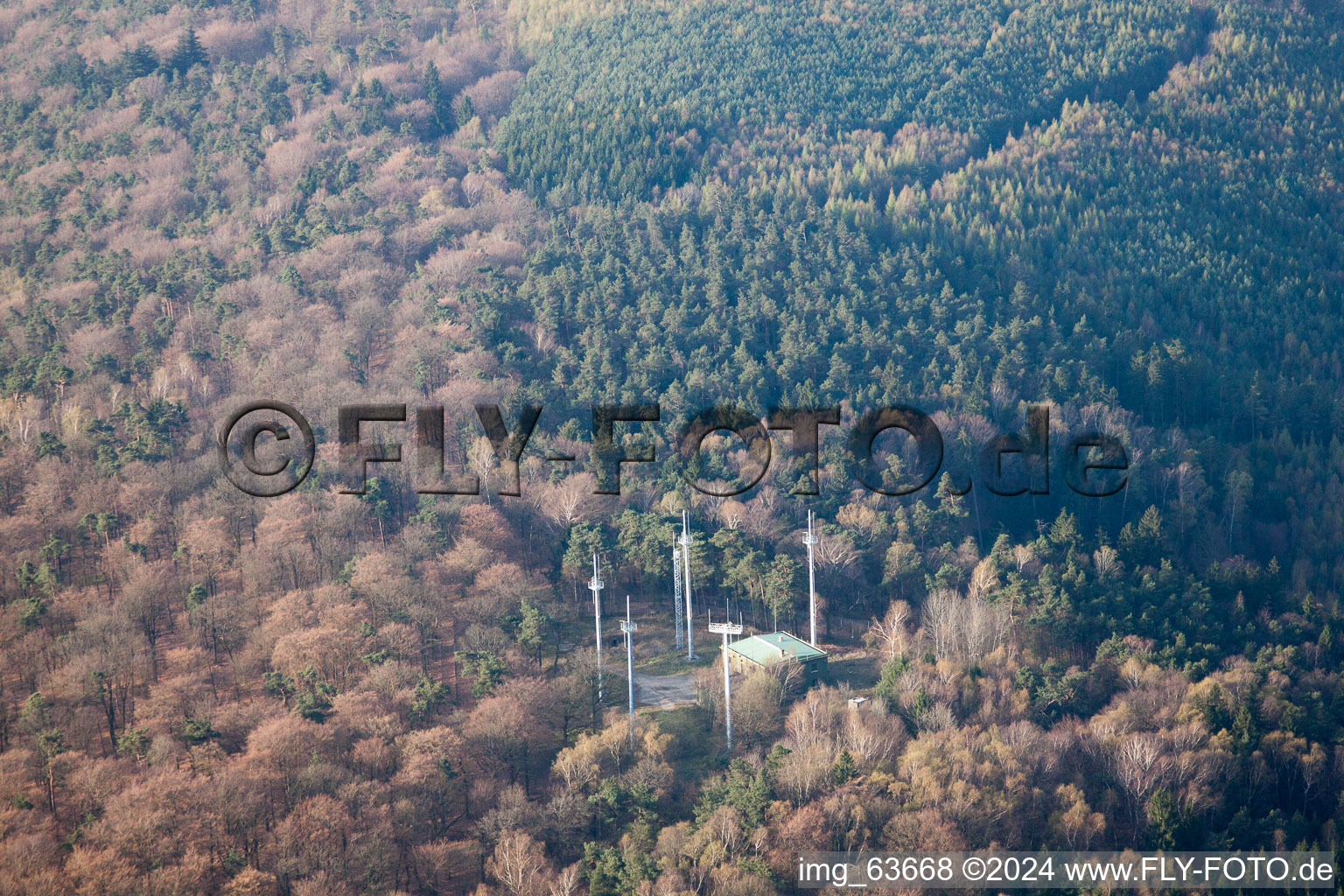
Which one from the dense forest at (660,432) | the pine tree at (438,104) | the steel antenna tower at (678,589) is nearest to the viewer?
the dense forest at (660,432)

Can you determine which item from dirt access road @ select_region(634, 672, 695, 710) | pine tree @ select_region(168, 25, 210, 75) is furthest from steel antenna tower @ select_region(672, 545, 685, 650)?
pine tree @ select_region(168, 25, 210, 75)

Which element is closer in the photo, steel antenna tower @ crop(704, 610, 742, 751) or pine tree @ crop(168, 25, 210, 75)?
steel antenna tower @ crop(704, 610, 742, 751)

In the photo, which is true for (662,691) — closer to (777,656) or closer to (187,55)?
(777,656)

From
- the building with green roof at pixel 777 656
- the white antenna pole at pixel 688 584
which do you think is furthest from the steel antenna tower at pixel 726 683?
the white antenna pole at pixel 688 584

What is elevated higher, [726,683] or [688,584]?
[688,584]

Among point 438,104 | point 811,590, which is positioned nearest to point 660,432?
point 811,590

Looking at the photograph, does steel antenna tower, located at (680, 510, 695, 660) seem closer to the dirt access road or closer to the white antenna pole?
the white antenna pole

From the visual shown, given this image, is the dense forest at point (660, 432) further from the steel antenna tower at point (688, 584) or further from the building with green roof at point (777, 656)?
the building with green roof at point (777, 656)

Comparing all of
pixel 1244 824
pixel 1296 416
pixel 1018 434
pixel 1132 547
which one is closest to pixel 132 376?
pixel 1018 434
